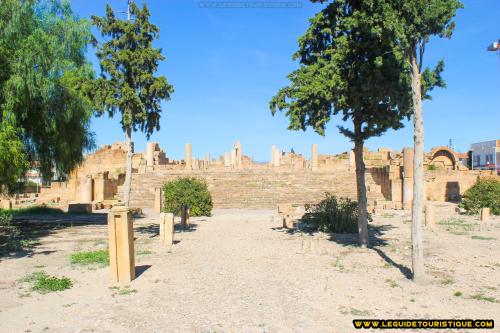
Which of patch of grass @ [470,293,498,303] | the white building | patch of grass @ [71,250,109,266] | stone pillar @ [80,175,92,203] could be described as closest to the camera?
patch of grass @ [470,293,498,303]

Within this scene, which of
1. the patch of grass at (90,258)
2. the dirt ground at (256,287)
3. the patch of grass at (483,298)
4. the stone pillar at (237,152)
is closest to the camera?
the dirt ground at (256,287)

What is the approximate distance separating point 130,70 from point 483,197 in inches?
652

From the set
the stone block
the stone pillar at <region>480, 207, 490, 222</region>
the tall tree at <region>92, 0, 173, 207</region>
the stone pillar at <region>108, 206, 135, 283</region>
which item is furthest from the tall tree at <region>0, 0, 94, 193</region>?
the stone pillar at <region>480, 207, 490, 222</region>

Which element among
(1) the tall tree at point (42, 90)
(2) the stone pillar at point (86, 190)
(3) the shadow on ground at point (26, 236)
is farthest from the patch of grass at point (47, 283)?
(2) the stone pillar at point (86, 190)

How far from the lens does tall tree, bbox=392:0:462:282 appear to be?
7.29 m

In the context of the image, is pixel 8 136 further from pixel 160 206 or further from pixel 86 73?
pixel 160 206

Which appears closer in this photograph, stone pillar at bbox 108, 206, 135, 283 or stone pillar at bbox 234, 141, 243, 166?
stone pillar at bbox 108, 206, 135, 283

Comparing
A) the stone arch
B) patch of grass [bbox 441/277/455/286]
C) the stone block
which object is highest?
the stone arch

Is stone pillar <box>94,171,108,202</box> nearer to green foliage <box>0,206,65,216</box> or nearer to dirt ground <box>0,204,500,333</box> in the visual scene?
green foliage <box>0,206,65,216</box>

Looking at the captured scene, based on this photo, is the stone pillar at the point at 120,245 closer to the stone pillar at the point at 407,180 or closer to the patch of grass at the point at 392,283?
the patch of grass at the point at 392,283

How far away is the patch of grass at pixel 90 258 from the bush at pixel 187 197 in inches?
340

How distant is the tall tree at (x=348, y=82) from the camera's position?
9680 mm

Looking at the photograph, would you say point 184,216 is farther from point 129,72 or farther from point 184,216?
point 129,72

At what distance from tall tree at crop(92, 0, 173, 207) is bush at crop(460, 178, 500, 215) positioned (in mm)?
15118
